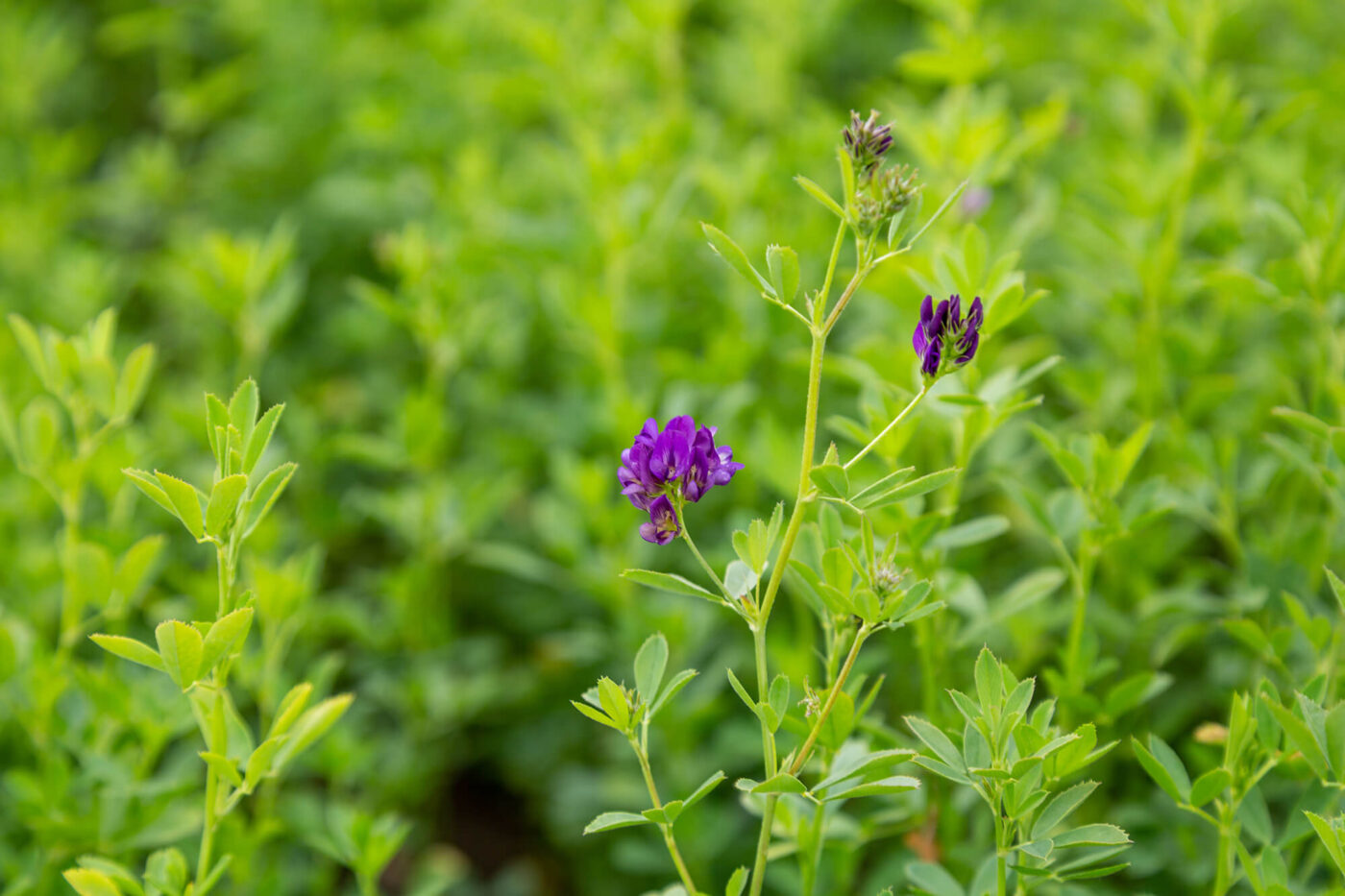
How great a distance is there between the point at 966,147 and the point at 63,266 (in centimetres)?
208

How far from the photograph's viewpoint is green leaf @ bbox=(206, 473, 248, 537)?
1.07 m

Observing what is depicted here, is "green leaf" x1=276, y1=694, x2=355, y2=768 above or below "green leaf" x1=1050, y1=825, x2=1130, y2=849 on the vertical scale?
above

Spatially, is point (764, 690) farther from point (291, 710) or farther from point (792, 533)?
point (291, 710)

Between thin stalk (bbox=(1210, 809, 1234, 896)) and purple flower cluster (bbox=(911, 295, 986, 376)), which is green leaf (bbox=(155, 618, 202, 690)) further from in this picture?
thin stalk (bbox=(1210, 809, 1234, 896))

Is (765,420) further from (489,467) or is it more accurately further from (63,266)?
(63,266)

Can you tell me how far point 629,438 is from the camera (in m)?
2.02

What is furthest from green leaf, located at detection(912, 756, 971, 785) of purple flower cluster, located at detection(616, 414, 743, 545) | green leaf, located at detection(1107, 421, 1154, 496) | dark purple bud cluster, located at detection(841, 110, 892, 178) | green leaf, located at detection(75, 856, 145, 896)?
green leaf, located at detection(75, 856, 145, 896)

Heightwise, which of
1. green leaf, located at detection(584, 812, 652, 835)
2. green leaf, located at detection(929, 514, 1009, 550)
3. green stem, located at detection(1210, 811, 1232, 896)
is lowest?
green stem, located at detection(1210, 811, 1232, 896)

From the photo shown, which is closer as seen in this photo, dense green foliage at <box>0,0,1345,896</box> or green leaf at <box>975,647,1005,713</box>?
green leaf at <box>975,647,1005,713</box>

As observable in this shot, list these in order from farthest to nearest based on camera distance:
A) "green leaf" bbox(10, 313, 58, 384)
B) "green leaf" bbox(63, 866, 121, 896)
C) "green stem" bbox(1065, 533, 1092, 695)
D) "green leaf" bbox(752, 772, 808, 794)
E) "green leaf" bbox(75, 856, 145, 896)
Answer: "green leaf" bbox(10, 313, 58, 384) < "green stem" bbox(1065, 533, 1092, 695) < "green leaf" bbox(75, 856, 145, 896) < "green leaf" bbox(63, 866, 121, 896) < "green leaf" bbox(752, 772, 808, 794)

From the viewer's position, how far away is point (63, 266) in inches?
99.3

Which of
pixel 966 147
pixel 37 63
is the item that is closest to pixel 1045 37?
pixel 966 147

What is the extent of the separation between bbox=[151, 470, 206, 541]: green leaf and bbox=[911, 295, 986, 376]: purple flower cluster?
76cm

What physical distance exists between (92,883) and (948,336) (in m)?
1.08
